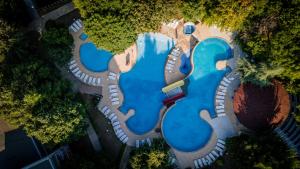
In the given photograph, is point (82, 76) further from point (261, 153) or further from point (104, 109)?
point (261, 153)

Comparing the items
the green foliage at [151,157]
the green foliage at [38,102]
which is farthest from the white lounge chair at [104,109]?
the green foliage at [151,157]

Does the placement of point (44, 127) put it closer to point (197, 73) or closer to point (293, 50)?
point (197, 73)

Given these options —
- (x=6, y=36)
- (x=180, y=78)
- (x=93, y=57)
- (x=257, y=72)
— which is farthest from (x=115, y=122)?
(x=257, y=72)

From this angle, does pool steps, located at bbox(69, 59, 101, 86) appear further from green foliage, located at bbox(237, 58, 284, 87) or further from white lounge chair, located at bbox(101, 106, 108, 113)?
green foliage, located at bbox(237, 58, 284, 87)

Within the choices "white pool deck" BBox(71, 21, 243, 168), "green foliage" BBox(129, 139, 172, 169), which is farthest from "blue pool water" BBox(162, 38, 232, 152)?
"green foliage" BBox(129, 139, 172, 169)

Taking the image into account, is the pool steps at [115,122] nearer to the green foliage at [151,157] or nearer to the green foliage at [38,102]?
the green foliage at [151,157]

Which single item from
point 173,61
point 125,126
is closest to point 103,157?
point 125,126
